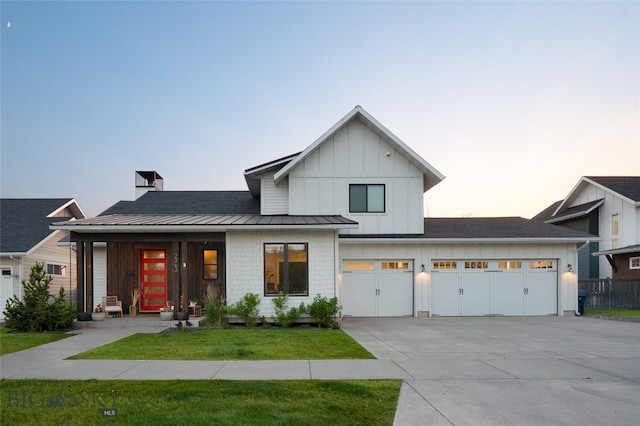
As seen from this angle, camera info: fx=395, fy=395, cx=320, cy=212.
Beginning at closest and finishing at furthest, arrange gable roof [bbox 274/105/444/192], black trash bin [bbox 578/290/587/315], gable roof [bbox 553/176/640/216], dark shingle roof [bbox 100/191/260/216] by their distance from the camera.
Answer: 1. gable roof [bbox 274/105/444/192]
2. black trash bin [bbox 578/290/587/315]
3. dark shingle roof [bbox 100/191/260/216]
4. gable roof [bbox 553/176/640/216]

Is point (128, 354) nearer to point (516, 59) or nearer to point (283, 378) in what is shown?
point (283, 378)

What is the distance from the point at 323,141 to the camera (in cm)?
1527

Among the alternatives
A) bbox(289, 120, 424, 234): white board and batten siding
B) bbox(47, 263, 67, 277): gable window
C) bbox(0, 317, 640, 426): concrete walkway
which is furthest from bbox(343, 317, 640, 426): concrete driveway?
bbox(47, 263, 67, 277): gable window

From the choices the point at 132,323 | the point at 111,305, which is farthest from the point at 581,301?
the point at 111,305

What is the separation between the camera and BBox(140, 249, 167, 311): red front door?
15.1 m

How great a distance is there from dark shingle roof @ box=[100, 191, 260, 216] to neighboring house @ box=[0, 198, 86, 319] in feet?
9.39

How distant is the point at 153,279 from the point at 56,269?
939 centimetres

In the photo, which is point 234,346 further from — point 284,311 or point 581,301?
point 581,301

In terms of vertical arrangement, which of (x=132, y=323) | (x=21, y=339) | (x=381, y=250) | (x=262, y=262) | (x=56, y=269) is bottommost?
(x=132, y=323)

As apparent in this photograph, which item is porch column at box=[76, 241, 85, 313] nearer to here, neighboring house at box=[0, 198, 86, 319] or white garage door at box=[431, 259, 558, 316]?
neighboring house at box=[0, 198, 86, 319]

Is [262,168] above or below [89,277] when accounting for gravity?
above

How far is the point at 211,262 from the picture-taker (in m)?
15.5

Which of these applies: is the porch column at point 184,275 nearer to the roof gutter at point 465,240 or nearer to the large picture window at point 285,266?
the large picture window at point 285,266

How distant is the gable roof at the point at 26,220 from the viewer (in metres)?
18.0
